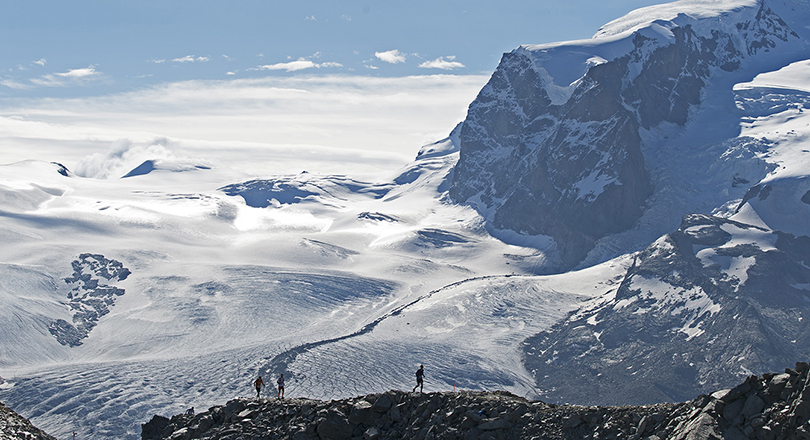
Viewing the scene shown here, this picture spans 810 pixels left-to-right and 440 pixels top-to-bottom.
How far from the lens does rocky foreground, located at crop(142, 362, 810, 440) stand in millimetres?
33219

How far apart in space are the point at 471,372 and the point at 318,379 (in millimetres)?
36458

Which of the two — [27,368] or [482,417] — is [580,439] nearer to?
[482,417]

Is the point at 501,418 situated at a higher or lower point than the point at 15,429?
lower

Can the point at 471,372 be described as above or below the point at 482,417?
below

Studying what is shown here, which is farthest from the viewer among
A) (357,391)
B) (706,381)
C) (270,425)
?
(706,381)

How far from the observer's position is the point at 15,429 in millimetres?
40844

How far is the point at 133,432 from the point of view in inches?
5472

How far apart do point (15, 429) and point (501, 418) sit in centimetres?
2243

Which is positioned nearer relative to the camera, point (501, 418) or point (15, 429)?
point (501, 418)

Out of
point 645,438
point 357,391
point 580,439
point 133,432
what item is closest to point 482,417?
point 580,439

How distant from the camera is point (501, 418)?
3991cm

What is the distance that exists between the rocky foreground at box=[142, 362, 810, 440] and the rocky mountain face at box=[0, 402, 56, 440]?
6.27 m

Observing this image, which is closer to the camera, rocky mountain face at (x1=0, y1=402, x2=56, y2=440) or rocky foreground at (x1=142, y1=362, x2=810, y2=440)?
rocky foreground at (x1=142, y1=362, x2=810, y2=440)

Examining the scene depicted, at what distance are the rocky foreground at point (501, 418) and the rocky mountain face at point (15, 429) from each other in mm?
6266
